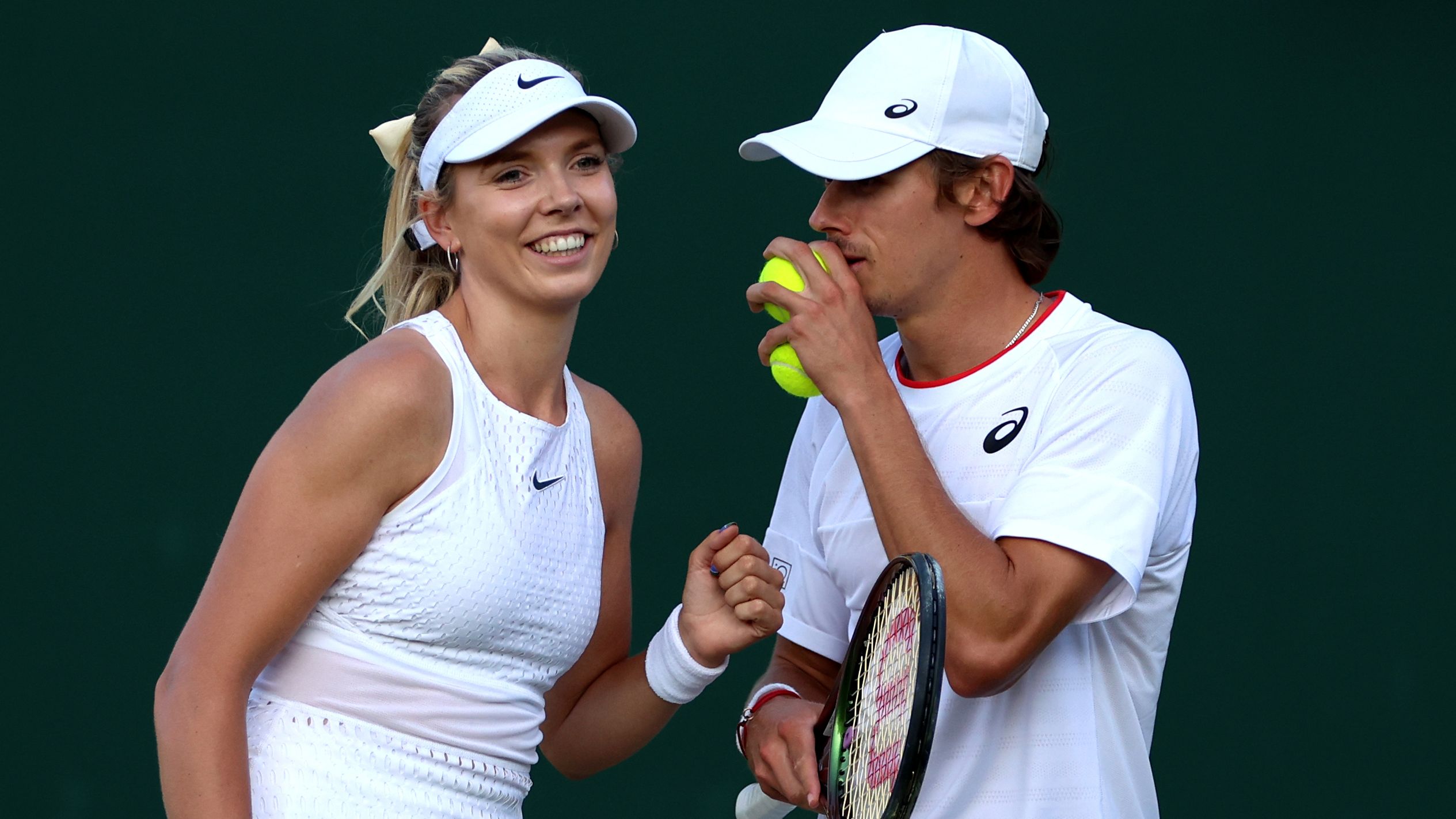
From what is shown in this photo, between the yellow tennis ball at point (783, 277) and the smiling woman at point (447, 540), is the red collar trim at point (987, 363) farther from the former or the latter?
the smiling woman at point (447, 540)

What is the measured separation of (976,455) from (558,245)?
2.26 feet

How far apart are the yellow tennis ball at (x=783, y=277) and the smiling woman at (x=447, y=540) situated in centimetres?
26

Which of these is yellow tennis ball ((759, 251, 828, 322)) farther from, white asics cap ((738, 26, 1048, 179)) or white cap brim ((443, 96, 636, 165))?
white cap brim ((443, 96, 636, 165))

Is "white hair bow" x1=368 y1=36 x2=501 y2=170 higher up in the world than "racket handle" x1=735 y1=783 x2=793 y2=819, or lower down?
higher up

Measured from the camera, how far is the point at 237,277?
371 cm

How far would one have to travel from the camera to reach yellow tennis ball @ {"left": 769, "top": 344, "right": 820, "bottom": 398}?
96.0 inches

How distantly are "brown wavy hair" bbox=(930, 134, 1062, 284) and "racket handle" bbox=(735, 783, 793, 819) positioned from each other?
0.92 m

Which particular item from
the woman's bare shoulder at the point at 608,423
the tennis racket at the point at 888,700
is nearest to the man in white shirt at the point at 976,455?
the tennis racket at the point at 888,700

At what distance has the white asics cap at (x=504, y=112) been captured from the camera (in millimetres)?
2256

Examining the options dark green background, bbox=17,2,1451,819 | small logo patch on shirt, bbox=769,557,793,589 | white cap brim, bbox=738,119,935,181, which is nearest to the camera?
white cap brim, bbox=738,119,935,181

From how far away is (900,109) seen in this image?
8.02 ft

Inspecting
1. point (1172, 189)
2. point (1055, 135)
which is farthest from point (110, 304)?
point (1172, 189)

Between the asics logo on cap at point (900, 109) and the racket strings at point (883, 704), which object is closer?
the racket strings at point (883, 704)

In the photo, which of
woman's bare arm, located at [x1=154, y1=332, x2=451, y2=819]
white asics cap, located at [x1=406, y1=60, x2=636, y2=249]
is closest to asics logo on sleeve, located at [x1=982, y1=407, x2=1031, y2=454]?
white asics cap, located at [x1=406, y1=60, x2=636, y2=249]
